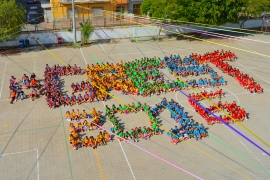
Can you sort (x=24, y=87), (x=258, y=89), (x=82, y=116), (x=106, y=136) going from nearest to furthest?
(x=106, y=136)
(x=82, y=116)
(x=24, y=87)
(x=258, y=89)

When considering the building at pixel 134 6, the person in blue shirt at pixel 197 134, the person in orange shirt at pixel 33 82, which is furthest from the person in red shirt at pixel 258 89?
the building at pixel 134 6

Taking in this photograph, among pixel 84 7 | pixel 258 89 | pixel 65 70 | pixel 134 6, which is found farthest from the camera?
pixel 134 6

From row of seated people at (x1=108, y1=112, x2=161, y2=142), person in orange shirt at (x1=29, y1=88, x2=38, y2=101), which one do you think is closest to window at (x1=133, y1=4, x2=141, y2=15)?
person in orange shirt at (x1=29, y1=88, x2=38, y2=101)

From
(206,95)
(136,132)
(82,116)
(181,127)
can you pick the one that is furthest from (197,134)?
(82,116)

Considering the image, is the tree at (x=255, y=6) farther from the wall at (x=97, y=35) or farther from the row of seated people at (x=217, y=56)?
the wall at (x=97, y=35)

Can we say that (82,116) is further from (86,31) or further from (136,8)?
(136,8)

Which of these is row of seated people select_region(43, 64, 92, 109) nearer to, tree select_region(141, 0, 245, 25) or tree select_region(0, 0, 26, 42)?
tree select_region(0, 0, 26, 42)

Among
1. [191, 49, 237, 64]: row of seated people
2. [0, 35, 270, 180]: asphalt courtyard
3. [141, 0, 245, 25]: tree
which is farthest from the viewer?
[141, 0, 245, 25]: tree

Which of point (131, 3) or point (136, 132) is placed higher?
point (131, 3)
